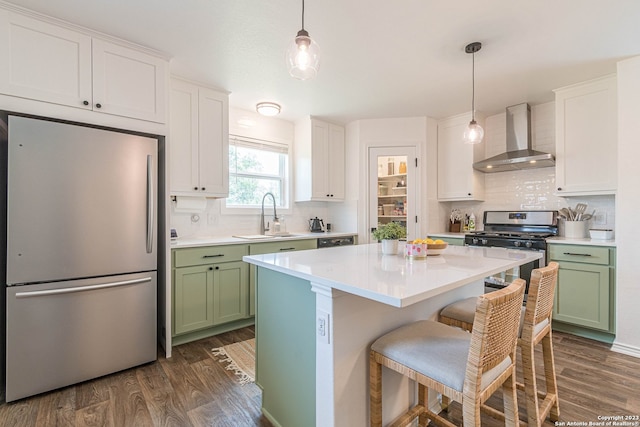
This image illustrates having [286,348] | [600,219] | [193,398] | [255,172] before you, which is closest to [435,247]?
[286,348]

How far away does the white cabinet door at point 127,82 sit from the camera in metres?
2.17

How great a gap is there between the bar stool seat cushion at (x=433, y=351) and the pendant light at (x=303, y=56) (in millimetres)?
1328

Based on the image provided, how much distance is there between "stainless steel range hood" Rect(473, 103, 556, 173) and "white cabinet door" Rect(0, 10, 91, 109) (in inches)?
159

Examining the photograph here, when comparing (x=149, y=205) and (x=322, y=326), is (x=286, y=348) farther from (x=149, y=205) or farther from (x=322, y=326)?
(x=149, y=205)

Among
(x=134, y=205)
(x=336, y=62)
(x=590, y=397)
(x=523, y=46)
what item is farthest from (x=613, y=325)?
(x=134, y=205)

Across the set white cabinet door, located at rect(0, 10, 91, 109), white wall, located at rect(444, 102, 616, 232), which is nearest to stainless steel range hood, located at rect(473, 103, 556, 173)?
white wall, located at rect(444, 102, 616, 232)

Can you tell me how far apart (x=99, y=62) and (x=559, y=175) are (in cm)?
434

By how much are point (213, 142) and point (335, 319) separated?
8.18 feet

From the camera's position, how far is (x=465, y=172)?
3.96 metres

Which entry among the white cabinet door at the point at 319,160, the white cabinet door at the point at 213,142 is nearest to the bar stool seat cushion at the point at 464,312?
the white cabinet door at the point at 213,142

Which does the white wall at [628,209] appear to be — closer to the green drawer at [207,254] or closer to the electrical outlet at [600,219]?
the electrical outlet at [600,219]

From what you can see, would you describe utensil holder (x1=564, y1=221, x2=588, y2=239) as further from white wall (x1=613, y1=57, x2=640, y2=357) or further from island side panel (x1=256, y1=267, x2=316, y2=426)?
island side panel (x1=256, y1=267, x2=316, y2=426)

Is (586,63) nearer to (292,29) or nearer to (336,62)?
(336,62)

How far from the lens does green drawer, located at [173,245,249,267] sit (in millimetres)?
2652
